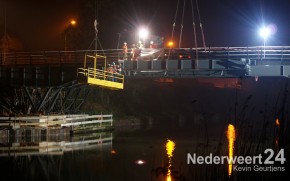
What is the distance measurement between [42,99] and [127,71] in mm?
7236

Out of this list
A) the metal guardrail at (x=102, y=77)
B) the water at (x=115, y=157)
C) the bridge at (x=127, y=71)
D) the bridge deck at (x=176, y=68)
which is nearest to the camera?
the water at (x=115, y=157)

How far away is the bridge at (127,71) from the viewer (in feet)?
127

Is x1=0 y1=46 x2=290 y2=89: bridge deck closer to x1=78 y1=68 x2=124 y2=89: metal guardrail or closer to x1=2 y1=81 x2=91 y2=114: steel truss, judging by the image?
x1=78 y1=68 x2=124 y2=89: metal guardrail

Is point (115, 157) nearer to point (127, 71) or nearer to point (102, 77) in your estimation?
point (102, 77)

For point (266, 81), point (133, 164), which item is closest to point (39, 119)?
point (133, 164)

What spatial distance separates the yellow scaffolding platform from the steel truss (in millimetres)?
1803

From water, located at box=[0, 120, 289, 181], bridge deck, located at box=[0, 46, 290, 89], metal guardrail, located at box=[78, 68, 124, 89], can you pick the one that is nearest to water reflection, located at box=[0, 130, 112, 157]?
water, located at box=[0, 120, 289, 181]

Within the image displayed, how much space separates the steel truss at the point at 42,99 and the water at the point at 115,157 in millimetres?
4490

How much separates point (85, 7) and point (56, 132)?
23.9m

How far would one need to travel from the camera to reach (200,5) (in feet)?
205

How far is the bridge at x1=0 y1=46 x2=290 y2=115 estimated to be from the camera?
3859 centimetres

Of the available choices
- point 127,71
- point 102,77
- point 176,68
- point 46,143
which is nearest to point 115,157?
point 46,143

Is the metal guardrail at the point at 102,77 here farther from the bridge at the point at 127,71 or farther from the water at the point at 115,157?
the water at the point at 115,157

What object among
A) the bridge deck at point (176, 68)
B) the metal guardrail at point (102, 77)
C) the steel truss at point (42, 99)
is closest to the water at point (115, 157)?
the metal guardrail at point (102, 77)
